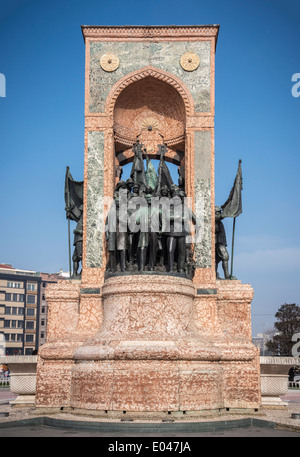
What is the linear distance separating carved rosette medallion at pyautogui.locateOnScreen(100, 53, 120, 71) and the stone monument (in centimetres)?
3

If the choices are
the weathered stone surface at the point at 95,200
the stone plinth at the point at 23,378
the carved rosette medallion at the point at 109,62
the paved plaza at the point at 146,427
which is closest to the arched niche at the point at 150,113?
the carved rosette medallion at the point at 109,62

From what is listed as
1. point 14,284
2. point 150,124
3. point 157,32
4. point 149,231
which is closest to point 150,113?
point 150,124

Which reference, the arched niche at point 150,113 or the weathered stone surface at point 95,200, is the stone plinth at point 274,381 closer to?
the weathered stone surface at point 95,200

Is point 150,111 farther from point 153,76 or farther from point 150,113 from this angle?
point 153,76

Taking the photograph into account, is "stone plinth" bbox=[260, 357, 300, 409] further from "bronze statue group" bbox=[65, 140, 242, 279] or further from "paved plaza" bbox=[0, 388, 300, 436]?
"bronze statue group" bbox=[65, 140, 242, 279]

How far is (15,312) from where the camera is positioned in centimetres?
9738

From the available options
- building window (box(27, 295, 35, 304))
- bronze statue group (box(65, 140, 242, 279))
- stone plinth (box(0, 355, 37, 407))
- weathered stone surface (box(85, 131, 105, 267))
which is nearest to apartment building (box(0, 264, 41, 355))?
building window (box(27, 295, 35, 304))

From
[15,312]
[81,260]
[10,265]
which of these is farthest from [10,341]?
[81,260]

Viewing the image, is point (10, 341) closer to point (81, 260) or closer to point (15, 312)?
point (15, 312)

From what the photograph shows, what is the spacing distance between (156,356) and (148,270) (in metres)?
2.68

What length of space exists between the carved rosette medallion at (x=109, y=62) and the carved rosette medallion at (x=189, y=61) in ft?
6.57

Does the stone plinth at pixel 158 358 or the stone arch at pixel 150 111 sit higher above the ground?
the stone arch at pixel 150 111

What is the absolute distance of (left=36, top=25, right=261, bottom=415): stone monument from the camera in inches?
535

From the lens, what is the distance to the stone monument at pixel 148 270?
13.6 meters
